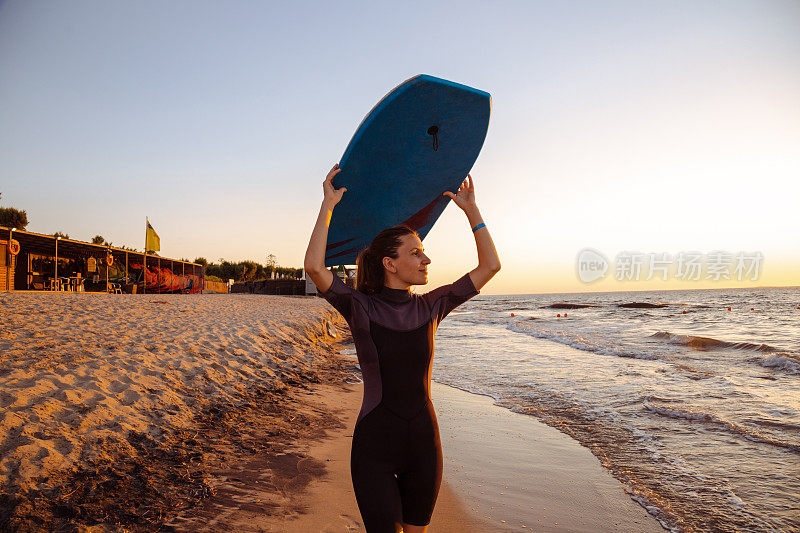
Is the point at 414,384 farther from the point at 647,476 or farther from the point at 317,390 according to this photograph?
the point at 317,390

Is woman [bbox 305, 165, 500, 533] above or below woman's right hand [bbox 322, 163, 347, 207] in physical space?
below

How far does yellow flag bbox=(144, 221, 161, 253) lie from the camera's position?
25281 millimetres

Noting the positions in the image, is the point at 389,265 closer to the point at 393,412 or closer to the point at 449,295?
the point at 449,295

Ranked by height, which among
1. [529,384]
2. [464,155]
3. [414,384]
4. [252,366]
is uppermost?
[464,155]

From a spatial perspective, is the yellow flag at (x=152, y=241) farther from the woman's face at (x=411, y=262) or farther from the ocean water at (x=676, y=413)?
the woman's face at (x=411, y=262)

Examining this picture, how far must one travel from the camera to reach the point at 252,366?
7.41 meters

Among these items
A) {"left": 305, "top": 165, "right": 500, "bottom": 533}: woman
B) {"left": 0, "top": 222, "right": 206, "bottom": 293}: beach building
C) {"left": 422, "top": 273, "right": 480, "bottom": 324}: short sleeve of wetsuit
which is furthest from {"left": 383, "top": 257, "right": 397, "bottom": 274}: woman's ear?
{"left": 0, "top": 222, "right": 206, "bottom": 293}: beach building

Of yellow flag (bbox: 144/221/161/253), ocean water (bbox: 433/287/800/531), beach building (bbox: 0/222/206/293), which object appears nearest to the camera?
ocean water (bbox: 433/287/800/531)

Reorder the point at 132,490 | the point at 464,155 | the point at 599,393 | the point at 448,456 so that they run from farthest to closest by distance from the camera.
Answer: the point at 599,393 < the point at 448,456 < the point at 132,490 < the point at 464,155

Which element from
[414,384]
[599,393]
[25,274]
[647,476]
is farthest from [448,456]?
[25,274]

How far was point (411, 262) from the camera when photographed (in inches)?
77.2

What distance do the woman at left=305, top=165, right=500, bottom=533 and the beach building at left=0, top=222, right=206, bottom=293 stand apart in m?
23.1

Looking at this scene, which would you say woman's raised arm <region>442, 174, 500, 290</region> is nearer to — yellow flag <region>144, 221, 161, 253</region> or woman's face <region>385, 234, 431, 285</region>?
woman's face <region>385, 234, 431, 285</region>

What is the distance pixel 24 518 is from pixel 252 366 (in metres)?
4.76
